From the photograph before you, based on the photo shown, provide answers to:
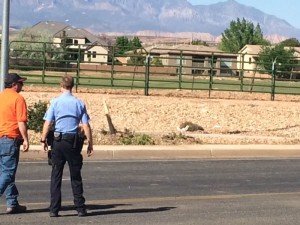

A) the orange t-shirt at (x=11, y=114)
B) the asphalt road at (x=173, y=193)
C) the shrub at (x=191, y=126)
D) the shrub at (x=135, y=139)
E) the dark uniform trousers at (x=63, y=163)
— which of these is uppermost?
the orange t-shirt at (x=11, y=114)

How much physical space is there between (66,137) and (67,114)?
30cm

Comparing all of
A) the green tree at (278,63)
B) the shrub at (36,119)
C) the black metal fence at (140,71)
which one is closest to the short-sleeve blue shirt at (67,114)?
the shrub at (36,119)

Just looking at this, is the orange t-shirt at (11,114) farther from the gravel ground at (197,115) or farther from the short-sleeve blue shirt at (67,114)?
the gravel ground at (197,115)

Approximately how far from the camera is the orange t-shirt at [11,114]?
10064 millimetres

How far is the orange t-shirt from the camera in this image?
10.1 metres

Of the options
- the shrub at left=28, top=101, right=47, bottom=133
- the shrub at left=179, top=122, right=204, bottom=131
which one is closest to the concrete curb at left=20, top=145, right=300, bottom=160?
the shrub at left=28, top=101, right=47, bottom=133

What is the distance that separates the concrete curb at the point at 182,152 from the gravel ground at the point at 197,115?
3.76 feet

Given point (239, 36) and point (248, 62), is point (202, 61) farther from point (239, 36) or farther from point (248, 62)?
point (239, 36)

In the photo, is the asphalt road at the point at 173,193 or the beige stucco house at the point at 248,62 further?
the beige stucco house at the point at 248,62

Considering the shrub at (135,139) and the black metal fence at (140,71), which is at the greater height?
the black metal fence at (140,71)

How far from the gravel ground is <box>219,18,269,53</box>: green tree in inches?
4111

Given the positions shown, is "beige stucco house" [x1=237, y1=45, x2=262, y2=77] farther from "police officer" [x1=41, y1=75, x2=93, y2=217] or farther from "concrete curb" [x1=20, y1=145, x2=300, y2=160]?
"police officer" [x1=41, y1=75, x2=93, y2=217]

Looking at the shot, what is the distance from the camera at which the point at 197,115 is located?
27.8 metres

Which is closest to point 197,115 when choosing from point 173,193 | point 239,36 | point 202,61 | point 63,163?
point 202,61
